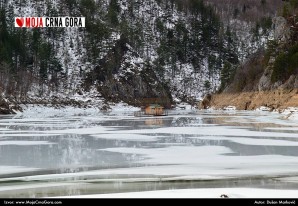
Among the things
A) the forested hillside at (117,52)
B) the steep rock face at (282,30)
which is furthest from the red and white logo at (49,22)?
the steep rock face at (282,30)

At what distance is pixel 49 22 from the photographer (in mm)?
140500

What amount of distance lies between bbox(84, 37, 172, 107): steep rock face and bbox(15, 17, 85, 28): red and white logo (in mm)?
18171

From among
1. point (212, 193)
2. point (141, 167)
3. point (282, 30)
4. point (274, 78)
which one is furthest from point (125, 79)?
point (212, 193)

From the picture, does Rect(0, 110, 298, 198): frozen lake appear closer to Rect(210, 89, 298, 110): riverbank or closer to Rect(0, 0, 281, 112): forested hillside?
Rect(210, 89, 298, 110): riverbank

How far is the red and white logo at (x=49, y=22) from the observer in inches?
5374

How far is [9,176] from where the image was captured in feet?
32.3

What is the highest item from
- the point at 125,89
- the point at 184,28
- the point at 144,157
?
the point at 184,28

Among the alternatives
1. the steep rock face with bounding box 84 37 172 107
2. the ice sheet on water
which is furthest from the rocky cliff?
the steep rock face with bounding box 84 37 172 107

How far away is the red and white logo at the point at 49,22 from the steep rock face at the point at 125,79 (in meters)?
18.2

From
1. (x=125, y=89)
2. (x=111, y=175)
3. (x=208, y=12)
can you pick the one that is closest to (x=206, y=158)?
(x=111, y=175)

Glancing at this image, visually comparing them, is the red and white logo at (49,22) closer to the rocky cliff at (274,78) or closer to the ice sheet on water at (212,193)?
the rocky cliff at (274,78)

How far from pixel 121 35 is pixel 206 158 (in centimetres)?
13331

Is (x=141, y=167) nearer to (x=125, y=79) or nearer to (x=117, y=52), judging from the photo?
(x=125, y=79)

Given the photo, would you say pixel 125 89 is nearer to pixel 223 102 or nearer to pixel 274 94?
pixel 223 102
